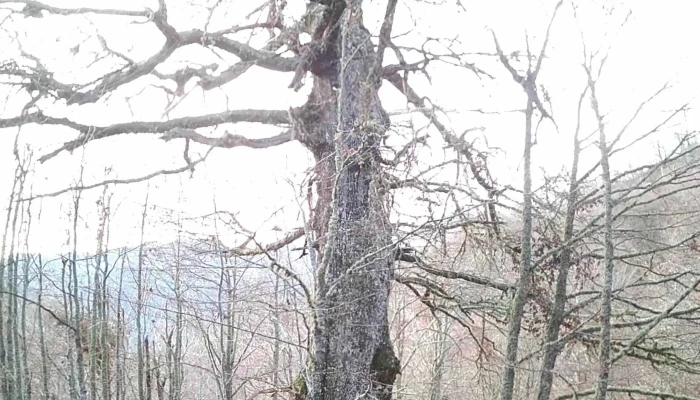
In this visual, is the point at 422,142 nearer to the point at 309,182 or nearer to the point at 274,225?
the point at 309,182

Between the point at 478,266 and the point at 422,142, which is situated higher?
the point at 422,142

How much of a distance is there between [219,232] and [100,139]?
1.48 metres

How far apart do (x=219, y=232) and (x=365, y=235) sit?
3.83 feet

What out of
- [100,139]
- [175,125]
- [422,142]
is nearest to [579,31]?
[422,142]

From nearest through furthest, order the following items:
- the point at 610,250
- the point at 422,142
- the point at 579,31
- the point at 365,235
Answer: the point at 610,250 → the point at 579,31 → the point at 422,142 → the point at 365,235

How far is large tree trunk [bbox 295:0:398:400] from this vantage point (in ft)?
13.7

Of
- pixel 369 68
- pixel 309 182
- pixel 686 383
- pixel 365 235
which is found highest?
pixel 369 68

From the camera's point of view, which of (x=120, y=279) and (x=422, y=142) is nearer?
(x=422, y=142)

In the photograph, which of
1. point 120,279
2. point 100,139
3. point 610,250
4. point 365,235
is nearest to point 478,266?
point 365,235

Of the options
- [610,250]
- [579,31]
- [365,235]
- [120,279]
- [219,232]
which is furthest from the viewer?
[120,279]

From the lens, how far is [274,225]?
16.4 ft

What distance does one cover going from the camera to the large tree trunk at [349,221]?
4.19 m

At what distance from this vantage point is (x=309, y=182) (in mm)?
4609

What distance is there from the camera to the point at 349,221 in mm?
4477
